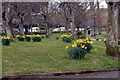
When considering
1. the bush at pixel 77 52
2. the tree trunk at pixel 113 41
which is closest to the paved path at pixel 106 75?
the bush at pixel 77 52

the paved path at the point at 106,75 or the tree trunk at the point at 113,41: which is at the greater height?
the tree trunk at the point at 113,41

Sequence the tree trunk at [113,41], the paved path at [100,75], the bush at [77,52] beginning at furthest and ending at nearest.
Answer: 1. the tree trunk at [113,41]
2. the bush at [77,52]
3. the paved path at [100,75]

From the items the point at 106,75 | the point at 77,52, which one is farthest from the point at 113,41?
the point at 106,75

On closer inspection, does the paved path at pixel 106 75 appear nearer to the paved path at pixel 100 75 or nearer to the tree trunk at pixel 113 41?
the paved path at pixel 100 75

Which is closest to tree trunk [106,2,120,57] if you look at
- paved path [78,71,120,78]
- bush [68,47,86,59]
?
bush [68,47,86,59]

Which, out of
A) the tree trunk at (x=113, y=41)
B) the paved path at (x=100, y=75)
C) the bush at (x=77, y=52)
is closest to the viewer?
the paved path at (x=100, y=75)

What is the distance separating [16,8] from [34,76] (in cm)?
2506

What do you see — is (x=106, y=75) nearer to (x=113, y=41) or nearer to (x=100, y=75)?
(x=100, y=75)

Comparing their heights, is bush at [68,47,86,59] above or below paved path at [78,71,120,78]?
above

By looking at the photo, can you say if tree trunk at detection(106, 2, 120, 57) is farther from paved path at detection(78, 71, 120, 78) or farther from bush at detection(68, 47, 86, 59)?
paved path at detection(78, 71, 120, 78)

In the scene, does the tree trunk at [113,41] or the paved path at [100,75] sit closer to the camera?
the paved path at [100,75]

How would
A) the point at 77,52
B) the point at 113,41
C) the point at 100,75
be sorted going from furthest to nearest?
the point at 113,41 < the point at 77,52 < the point at 100,75

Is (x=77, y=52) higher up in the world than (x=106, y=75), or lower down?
higher up

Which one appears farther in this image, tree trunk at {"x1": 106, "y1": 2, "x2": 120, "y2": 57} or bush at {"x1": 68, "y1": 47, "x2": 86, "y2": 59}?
tree trunk at {"x1": 106, "y1": 2, "x2": 120, "y2": 57}
